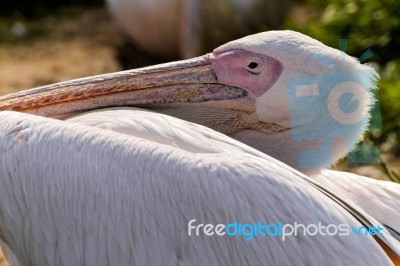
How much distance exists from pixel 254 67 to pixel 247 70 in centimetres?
3

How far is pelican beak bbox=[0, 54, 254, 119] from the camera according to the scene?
2957 mm

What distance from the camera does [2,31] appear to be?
7789 millimetres

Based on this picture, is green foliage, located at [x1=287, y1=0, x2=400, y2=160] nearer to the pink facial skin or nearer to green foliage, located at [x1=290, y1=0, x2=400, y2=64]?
green foliage, located at [x1=290, y1=0, x2=400, y2=64]

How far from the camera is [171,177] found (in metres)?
2.38

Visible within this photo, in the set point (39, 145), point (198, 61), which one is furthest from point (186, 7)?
point (39, 145)

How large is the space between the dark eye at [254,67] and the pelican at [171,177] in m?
0.01

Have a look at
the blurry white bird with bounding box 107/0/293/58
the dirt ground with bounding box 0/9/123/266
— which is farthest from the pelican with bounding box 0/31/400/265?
the dirt ground with bounding box 0/9/123/266

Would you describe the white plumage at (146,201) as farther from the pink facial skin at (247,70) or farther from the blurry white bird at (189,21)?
the blurry white bird at (189,21)

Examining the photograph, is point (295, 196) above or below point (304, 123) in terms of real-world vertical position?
below

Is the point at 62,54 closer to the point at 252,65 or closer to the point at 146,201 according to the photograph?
the point at 252,65

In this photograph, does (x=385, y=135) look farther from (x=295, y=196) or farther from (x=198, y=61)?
(x=295, y=196)

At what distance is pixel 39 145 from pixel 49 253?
1.10ft
